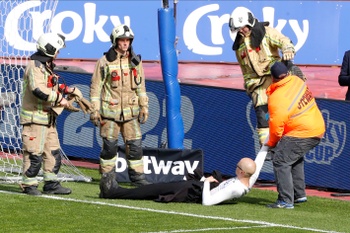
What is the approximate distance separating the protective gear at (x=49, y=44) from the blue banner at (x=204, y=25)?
1211cm

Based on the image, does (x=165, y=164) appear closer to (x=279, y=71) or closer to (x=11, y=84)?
(x=279, y=71)

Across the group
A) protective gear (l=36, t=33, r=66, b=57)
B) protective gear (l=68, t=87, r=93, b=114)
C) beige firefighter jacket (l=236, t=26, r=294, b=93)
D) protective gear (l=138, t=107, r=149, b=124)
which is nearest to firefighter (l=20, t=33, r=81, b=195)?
protective gear (l=36, t=33, r=66, b=57)

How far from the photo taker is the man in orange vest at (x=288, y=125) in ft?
45.0

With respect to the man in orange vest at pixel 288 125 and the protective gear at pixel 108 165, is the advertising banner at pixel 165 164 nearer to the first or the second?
the protective gear at pixel 108 165

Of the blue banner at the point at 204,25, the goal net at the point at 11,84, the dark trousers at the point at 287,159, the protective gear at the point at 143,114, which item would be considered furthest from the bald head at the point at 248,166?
the blue banner at the point at 204,25

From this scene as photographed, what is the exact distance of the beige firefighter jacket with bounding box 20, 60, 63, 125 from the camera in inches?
562

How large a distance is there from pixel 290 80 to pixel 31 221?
3.49 m

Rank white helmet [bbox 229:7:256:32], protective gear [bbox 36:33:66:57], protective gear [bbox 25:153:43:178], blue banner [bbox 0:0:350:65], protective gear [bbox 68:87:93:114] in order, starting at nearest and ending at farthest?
protective gear [bbox 36:33:66:57]
protective gear [bbox 25:153:43:178]
protective gear [bbox 68:87:93:114]
white helmet [bbox 229:7:256:32]
blue banner [bbox 0:0:350:65]

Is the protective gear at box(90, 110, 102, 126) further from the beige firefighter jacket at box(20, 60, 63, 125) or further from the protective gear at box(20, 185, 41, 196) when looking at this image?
the protective gear at box(20, 185, 41, 196)

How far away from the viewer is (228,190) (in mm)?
13797

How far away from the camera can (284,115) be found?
13.7 meters

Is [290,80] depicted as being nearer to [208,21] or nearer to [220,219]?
[220,219]

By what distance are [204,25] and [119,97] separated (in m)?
12.0

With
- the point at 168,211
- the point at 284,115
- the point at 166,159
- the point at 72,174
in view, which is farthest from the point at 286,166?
the point at 72,174
